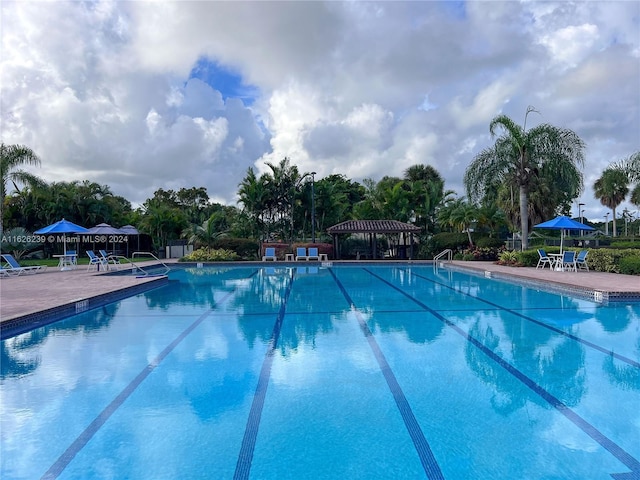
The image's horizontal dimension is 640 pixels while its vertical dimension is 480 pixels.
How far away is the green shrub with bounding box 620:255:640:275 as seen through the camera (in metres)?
15.0

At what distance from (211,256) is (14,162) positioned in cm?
1098

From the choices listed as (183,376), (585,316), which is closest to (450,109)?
(585,316)

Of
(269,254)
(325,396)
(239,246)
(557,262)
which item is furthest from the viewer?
(239,246)

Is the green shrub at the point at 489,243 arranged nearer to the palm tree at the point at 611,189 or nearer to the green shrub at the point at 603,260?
the green shrub at the point at 603,260

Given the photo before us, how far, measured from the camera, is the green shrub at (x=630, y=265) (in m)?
15.0

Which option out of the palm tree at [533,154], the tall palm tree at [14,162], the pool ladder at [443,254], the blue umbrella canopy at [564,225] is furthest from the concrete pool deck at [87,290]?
the tall palm tree at [14,162]

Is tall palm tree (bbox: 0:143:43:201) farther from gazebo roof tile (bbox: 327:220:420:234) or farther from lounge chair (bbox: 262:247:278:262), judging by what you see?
gazebo roof tile (bbox: 327:220:420:234)

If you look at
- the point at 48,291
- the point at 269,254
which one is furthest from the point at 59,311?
the point at 269,254

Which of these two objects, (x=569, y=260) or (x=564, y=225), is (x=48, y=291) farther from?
(x=564, y=225)

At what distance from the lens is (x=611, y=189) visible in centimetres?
3975

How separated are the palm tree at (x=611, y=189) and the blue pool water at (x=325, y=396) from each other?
3538 cm

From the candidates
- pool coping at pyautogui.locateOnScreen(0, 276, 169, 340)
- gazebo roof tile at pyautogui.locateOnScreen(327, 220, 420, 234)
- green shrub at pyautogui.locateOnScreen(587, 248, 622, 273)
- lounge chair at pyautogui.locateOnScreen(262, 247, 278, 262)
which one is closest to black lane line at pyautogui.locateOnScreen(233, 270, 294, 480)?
pool coping at pyautogui.locateOnScreen(0, 276, 169, 340)

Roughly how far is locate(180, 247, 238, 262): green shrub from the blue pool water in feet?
48.0

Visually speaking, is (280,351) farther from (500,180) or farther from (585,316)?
(500,180)
